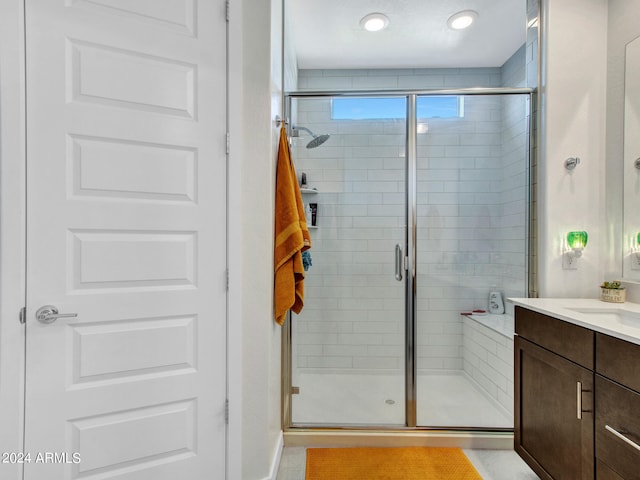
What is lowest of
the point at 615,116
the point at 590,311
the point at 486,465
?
the point at 486,465

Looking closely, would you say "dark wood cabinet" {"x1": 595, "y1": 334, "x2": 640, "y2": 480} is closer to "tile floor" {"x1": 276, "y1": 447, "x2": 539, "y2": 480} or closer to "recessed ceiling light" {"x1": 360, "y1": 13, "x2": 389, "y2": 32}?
"tile floor" {"x1": 276, "y1": 447, "x2": 539, "y2": 480}

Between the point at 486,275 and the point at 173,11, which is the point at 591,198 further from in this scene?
the point at 173,11

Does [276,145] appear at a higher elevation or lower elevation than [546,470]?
higher

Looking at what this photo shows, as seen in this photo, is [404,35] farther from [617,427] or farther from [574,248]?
[617,427]

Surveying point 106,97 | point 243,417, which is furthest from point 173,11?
point 243,417

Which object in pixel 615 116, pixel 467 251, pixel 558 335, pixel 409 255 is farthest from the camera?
pixel 467 251

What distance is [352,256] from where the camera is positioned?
245 cm

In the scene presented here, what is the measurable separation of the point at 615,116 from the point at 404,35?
4.93 ft

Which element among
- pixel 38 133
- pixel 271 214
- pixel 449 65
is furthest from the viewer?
pixel 449 65

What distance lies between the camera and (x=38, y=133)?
45.2 inches

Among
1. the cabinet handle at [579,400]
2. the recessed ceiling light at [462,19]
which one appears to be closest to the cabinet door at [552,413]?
the cabinet handle at [579,400]

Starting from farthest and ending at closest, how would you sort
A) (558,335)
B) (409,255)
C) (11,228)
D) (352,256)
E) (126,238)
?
(352,256) → (409,255) → (558,335) → (126,238) → (11,228)

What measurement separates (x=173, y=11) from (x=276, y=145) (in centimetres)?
69

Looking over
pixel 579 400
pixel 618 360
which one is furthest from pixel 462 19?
pixel 579 400
